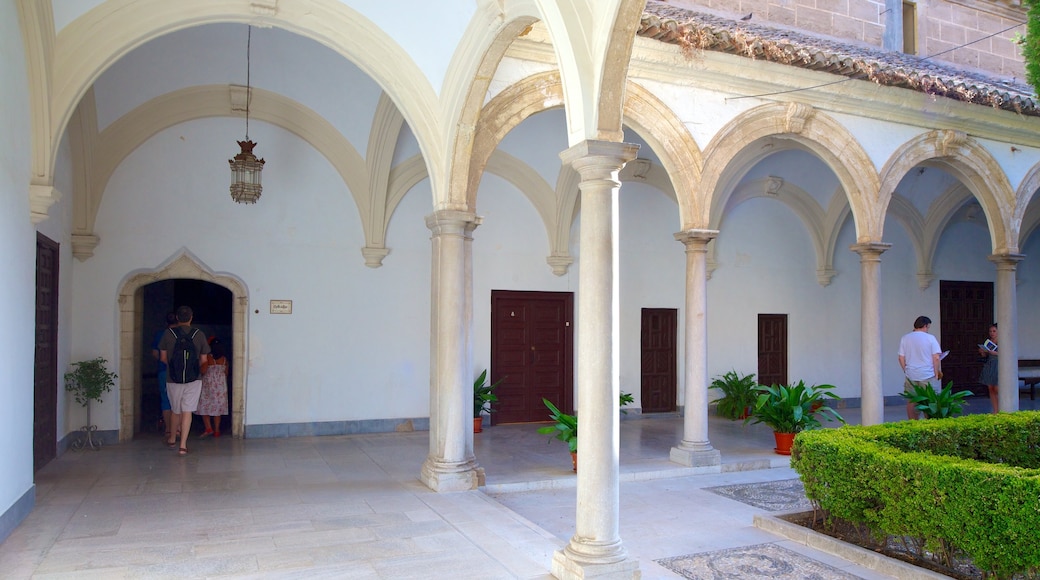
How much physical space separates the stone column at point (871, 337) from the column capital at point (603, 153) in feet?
18.5

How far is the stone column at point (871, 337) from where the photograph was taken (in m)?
8.70

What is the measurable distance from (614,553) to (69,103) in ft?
16.9

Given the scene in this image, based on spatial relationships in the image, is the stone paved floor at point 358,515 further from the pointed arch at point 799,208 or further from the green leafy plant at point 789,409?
the pointed arch at point 799,208

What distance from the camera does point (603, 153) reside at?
428cm

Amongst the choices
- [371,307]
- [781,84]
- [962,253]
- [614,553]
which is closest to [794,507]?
[614,553]

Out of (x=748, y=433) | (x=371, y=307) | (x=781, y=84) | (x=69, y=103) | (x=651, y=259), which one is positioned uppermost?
(x=781, y=84)

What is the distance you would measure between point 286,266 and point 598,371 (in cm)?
621

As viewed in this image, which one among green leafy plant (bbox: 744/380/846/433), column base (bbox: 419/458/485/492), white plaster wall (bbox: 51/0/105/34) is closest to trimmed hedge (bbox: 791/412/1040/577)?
green leafy plant (bbox: 744/380/846/433)

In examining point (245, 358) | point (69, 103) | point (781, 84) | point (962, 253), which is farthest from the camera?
point (962, 253)

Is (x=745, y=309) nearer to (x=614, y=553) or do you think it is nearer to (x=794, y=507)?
(x=794, y=507)

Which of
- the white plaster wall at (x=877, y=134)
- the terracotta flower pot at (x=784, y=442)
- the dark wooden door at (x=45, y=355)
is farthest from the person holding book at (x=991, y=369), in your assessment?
the dark wooden door at (x=45, y=355)

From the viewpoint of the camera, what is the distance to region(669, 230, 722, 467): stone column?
26.2ft

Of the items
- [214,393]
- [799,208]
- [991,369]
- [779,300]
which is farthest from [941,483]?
[799,208]

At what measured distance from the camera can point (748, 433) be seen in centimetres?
1026
